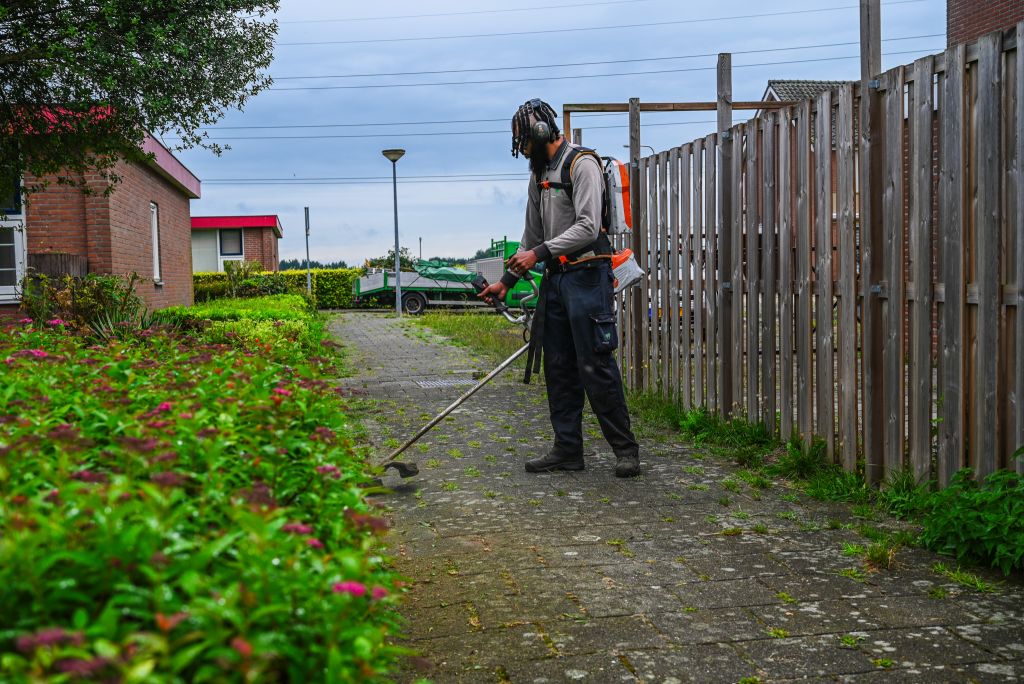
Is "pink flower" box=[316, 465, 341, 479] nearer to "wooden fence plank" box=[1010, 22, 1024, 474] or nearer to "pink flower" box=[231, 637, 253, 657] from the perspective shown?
"pink flower" box=[231, 637, 253, 657]

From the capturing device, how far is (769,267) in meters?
6.26

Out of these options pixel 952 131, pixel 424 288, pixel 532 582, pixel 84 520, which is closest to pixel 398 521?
pixel 532 582

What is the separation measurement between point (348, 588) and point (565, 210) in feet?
15.1

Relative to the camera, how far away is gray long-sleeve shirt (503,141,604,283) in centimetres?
572

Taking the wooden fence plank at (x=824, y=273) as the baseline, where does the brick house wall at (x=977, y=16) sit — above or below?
above

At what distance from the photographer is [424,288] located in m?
29.6

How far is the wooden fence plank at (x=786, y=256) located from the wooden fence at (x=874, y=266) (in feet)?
0.04

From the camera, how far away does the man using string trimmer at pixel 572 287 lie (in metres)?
5.79

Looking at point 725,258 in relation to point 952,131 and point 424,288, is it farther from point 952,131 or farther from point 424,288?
point 424,288

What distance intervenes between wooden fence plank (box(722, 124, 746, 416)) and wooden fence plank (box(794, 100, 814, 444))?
29.9 inches

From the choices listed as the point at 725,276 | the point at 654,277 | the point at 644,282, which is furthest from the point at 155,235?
the point at 725,276

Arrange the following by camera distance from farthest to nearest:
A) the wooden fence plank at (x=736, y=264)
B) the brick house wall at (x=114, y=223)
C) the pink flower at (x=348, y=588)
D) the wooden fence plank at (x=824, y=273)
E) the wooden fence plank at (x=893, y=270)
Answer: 1. the brick house wall at (x=114, y=223)
2. the wooden fence plank at (x=736, y=264)
3. the wooden fence plank at (x=824, y=273)
4. the wooden fence plank at (x=893, y=270)
5. the pink flower at (x=348, y=588)

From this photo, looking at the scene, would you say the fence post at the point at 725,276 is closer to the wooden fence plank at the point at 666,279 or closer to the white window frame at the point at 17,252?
the wooden fence plank at the point at 666,279

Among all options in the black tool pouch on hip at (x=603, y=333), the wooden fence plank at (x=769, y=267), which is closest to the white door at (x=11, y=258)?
the black tool pouch on hip at (x=603, y=333)
